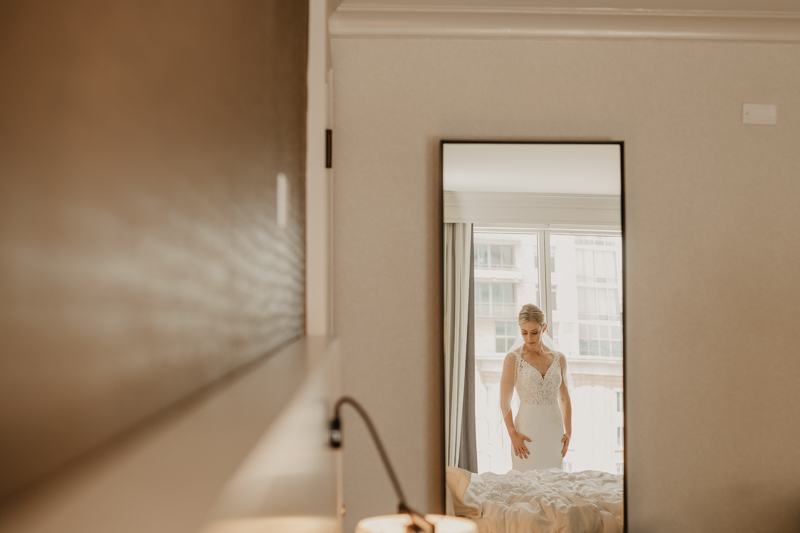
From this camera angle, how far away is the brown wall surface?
18 centimetres

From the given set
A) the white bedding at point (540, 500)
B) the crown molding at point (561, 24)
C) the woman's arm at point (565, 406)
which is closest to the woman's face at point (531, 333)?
the woman's arm at point (565, 406)

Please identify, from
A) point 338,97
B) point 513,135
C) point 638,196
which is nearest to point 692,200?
point 638,196

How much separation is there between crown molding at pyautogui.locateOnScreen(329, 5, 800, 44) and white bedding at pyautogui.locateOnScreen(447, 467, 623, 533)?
1.62 metres

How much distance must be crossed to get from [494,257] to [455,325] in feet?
0.94

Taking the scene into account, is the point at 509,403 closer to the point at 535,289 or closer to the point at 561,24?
the point at 535,289

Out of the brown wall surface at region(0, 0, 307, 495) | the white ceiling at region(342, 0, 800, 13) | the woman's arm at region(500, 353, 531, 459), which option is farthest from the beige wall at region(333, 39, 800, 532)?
the brown wall surface at region(0, 0, 307, 495)

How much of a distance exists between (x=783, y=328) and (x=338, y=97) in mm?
1892

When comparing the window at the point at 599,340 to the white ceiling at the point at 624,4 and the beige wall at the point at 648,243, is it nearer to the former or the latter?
the beige wall at the point at 648,243

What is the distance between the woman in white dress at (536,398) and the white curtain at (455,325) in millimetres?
164

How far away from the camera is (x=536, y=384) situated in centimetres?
185

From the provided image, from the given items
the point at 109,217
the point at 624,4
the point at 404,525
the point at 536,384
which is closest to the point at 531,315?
the point at 536,384

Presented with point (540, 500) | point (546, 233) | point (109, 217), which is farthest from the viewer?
point (546, 233)

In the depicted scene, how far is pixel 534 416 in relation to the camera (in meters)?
1.83

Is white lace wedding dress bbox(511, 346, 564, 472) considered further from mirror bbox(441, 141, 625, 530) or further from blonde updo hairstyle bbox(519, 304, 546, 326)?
blonde updo hairstyle bbox(519, 304, 546, 326)
